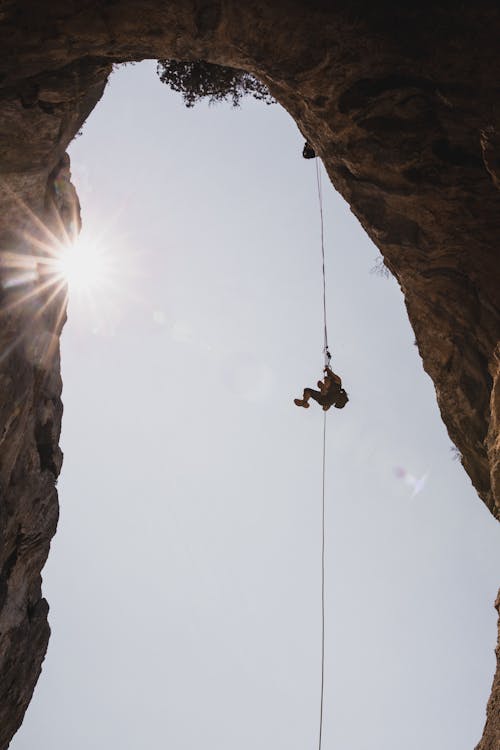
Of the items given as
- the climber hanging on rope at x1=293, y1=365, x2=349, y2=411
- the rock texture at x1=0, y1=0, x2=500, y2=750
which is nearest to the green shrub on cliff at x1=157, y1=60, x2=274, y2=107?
the rock texture at x1=0, y1=0, x2=500, y2=750

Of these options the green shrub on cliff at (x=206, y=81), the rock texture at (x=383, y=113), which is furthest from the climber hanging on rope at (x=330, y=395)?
the green shrub on cliff at (x=206, y=81)

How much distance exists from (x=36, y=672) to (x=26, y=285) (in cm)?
1111

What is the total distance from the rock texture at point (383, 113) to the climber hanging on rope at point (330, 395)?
3.43 metres

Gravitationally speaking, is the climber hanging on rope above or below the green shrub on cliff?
below

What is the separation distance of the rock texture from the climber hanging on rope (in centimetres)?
343

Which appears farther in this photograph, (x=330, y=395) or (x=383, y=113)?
(x=330, y=395)

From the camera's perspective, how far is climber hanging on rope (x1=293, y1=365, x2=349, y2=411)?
11773 mm

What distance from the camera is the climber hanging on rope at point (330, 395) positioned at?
1177cm

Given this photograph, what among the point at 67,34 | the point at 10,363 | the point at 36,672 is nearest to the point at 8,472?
the point at 10,363

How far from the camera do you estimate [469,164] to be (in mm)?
6148

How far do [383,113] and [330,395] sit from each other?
7126 millimetres

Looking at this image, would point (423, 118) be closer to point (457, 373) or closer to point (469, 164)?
point (469, 164)

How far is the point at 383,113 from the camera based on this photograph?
636cm

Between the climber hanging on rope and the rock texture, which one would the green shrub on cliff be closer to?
the rock texture
